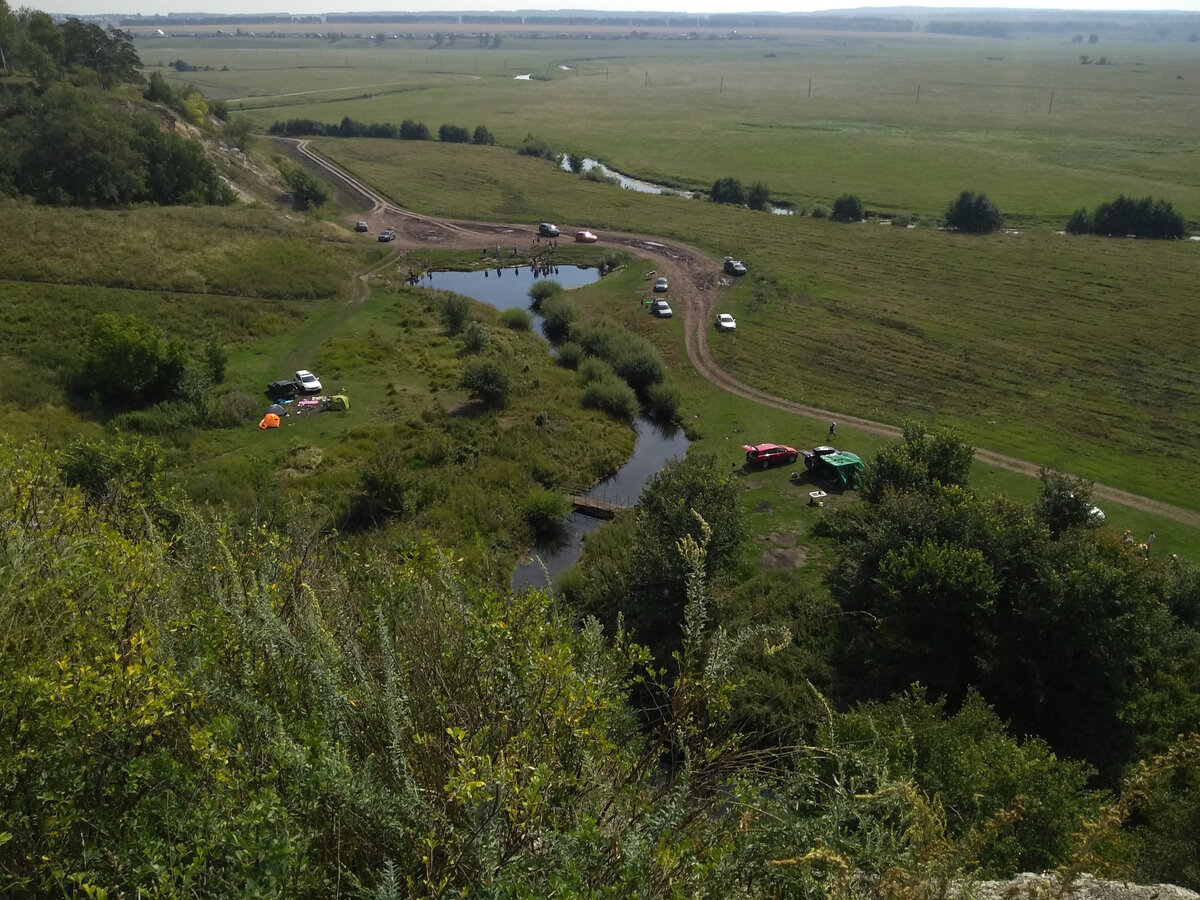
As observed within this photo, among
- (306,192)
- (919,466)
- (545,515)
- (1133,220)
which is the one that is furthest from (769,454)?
(306,192)

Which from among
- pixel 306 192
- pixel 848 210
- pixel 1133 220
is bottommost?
pixel 306 192

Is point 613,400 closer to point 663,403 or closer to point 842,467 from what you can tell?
point 663,403

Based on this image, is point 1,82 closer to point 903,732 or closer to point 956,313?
point 956,313

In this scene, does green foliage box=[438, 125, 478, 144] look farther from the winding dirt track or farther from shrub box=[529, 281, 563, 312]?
shrub box=[529, 281, 563, 312]

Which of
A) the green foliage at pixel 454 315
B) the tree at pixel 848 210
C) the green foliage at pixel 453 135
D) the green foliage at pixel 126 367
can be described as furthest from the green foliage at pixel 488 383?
the green foliage at pixel 453 135

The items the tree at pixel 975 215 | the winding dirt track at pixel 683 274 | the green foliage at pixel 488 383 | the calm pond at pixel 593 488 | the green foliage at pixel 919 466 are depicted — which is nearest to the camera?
the green foliage at pixel 919 466

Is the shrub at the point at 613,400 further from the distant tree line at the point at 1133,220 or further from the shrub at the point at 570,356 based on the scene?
the distant tree line at the point at 1133,220
